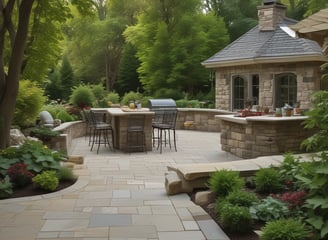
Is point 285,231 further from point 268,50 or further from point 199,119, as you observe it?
point 199,119

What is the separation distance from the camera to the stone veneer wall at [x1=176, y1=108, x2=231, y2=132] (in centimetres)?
1524

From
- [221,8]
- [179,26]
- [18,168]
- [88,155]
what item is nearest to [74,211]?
[18,168]

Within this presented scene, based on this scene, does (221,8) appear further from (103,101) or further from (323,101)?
(323,101)

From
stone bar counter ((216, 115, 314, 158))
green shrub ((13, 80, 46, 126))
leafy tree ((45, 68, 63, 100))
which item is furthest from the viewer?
leafy tree ((45, 68, 63, 100))

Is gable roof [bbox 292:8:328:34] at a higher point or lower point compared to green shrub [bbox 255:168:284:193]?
higher

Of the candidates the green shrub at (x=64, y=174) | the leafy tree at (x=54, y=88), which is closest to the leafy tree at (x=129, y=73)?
the leafy tree at (x=54, y=88)

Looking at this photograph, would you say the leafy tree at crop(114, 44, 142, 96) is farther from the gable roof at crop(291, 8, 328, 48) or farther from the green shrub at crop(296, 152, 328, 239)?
the green shrub at crop(296, 152, 328, 239)

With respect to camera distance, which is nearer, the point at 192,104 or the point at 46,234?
the point at 46,234

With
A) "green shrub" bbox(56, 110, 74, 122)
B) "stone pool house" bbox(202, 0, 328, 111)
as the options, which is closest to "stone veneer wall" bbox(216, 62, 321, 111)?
"stone pool house" bbox(202, 0, 328, 111)

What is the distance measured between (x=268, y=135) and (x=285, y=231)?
18.3ft

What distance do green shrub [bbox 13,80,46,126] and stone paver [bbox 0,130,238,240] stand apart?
256 centimetres

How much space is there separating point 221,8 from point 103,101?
10.9m

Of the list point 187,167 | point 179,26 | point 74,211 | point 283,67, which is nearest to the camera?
point 74,211

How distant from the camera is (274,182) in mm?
5008
